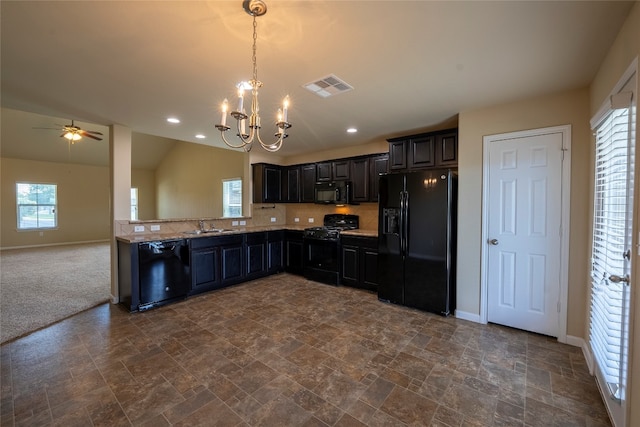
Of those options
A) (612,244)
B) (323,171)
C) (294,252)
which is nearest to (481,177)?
(612,244)

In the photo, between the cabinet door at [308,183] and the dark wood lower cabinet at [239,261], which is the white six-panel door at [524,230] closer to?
the dark wood lower cabinet at [239,261]

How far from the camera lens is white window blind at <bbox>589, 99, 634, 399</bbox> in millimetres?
1590

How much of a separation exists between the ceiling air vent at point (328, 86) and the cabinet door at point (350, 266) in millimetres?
2525

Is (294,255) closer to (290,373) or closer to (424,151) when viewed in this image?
(424,151)

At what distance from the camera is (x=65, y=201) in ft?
28.3

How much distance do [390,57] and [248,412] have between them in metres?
2.76

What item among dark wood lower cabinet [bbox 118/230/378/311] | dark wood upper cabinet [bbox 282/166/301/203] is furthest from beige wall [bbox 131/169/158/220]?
dark wood lower cabinet [bbox 118/230/378/311]

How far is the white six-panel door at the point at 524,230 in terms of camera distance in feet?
8.99

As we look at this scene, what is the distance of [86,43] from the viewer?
1903 millimetres

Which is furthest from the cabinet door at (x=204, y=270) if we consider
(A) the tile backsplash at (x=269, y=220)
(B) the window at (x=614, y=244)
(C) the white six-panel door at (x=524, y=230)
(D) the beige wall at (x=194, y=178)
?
(B) the window at (x=614, y=244)

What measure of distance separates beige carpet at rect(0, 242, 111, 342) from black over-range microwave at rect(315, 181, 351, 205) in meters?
3.78

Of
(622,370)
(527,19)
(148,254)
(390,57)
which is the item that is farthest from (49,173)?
(622,370)

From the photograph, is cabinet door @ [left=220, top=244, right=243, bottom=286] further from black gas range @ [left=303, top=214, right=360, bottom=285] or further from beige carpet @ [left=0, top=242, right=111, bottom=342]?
beige carpet @ [left=0, top=242, right=111, bottom=342]

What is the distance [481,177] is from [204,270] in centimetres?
405
